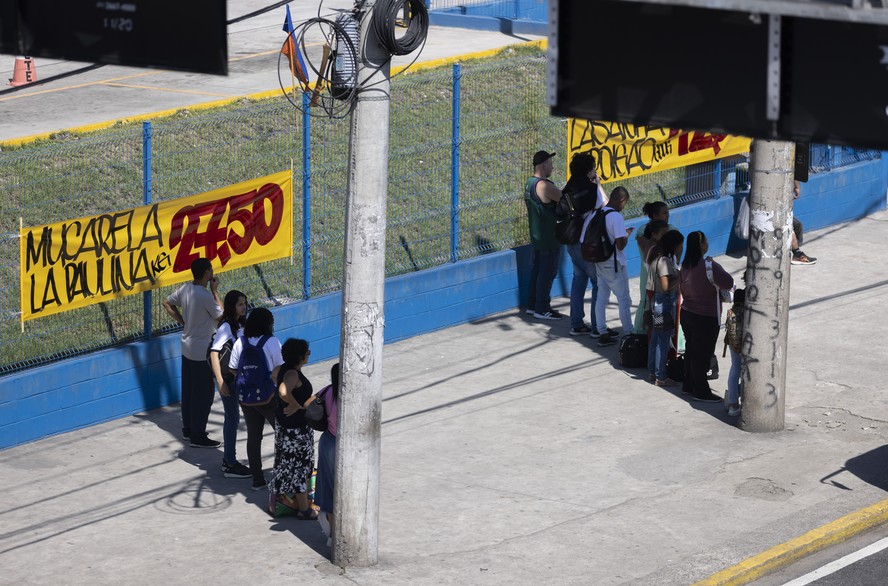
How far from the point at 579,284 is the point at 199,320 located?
15.4 feet

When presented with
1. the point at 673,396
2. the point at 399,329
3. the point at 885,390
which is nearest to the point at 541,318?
Answer: the point at 399,329

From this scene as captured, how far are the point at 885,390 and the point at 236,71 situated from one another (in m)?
13.6

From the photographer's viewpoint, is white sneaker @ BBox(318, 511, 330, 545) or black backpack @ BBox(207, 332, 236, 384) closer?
white sneaker @ BBox(318, 511, 330, 545)

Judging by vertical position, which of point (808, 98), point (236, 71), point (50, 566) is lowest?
point (50, 566)

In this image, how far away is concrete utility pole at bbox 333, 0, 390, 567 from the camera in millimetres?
9867

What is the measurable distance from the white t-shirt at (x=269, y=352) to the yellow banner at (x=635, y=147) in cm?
614

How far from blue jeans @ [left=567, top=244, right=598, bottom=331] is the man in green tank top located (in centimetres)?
42

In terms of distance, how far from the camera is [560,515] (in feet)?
36.9

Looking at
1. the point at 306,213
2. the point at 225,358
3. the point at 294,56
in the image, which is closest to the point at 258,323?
the point at 225,358

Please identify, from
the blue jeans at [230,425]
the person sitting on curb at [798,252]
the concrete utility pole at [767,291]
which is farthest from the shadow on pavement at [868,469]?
the person sitting on curb at [798,252]

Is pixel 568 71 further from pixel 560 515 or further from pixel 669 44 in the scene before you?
pixel 560 515

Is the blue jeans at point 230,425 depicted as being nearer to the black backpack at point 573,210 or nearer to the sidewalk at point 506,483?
the sidewalk at point 506,483

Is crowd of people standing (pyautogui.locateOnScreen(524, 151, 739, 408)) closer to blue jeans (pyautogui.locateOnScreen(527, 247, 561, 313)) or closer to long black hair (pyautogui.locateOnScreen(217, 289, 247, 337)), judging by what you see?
blue jeans (pyautogui.locateOnScreen(527, 247, 561, 313))

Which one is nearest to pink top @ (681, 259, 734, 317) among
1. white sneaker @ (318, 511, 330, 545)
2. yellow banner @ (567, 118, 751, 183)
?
yellow banner @ (567, 118, 751, 183)
